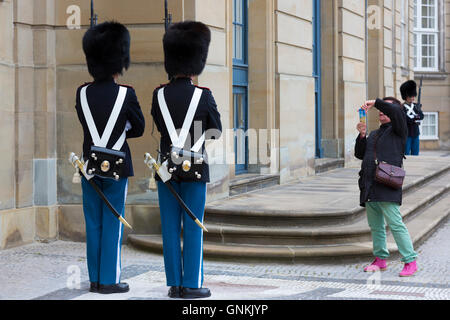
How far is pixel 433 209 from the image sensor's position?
10.9 meters

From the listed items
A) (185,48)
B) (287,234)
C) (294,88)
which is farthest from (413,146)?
(185,48)

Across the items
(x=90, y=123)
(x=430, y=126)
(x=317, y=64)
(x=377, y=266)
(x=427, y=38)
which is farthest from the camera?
(x=427, y=38)

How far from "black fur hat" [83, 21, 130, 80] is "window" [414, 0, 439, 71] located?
2218cm

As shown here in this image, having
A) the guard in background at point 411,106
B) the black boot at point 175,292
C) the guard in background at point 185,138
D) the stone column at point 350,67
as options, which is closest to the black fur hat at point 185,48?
the guard in background at point 185,138

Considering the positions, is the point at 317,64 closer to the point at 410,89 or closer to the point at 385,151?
the point at 410,89

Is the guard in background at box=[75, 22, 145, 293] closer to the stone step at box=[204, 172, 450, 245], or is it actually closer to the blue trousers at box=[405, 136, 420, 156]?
the stone step at box=[204, 172, 450, 245]

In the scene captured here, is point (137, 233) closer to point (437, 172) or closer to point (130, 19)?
point (130, 19)

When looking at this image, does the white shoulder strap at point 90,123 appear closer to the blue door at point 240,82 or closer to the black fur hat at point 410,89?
the blue door at point 240,82

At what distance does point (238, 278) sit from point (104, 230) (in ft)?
4.57

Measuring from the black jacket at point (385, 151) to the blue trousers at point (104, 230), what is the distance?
7.39 ft

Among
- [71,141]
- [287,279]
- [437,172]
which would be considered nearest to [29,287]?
[287,279]

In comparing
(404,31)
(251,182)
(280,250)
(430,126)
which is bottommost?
(280,250)

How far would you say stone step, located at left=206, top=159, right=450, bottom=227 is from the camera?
8.21 meters

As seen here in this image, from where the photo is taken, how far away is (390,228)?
282 inches
